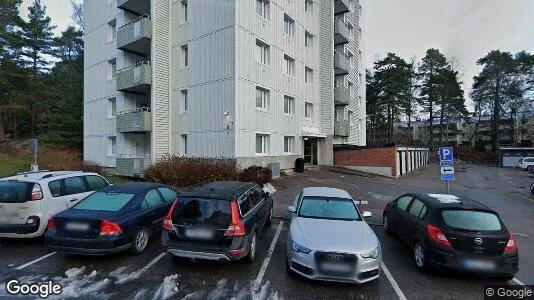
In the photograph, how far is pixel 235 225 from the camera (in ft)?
18.5

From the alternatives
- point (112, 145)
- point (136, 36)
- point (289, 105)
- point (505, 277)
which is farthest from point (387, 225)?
point (112, 145)

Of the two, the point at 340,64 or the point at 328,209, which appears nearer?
the point at 328,209

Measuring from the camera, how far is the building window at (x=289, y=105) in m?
21.5

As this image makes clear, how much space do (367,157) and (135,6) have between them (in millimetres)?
19936

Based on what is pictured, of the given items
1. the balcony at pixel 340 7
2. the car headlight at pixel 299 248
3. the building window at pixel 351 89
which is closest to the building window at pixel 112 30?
the balcony at pixel 340 7

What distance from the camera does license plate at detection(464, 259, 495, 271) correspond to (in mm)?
5445

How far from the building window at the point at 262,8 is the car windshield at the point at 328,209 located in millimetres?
14875

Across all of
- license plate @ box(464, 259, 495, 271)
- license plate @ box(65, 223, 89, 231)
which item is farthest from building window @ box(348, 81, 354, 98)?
license plate @ box(65, 223, 89, 231)

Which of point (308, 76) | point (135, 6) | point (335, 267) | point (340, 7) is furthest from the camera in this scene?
point (340, 7)

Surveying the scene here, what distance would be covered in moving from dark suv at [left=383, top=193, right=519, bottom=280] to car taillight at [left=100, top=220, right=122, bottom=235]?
5891 millimetres

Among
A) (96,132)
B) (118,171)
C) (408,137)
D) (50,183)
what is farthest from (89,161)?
(408,137)

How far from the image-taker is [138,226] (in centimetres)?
644

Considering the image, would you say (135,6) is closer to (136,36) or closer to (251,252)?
(136,36)

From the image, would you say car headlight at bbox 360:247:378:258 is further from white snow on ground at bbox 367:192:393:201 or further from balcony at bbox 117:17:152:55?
balcony at bbox 117:17:152:55
